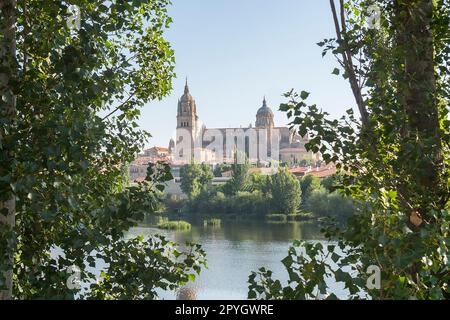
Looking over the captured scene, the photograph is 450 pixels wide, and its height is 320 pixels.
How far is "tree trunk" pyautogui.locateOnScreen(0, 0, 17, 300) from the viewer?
6.88 feet

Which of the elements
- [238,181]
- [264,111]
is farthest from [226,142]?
[238,181]

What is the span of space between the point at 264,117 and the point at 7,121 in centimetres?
10245

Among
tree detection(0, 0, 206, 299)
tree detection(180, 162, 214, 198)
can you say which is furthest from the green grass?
tree detection(0, 0, 206, 299)

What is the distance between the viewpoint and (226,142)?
95.3 metres

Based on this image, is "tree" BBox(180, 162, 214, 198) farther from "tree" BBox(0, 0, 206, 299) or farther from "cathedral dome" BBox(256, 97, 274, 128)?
"tree" BBox(0, 0, 206, 299)

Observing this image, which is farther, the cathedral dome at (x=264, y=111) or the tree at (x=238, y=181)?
the cathedral dome at (x=264, y=111)

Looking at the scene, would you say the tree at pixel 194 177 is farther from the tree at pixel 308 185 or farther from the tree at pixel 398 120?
the tree at pixel 398 120

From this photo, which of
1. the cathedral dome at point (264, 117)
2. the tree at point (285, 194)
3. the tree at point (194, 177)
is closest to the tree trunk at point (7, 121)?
the tree at point (285, 194)

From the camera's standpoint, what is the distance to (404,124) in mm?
2695

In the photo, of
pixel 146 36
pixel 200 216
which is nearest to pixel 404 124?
pixel 146 36

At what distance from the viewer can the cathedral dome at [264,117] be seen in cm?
10394

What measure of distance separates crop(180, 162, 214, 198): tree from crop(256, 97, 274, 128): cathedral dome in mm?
41624

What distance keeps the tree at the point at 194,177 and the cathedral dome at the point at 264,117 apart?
41.6 meters
